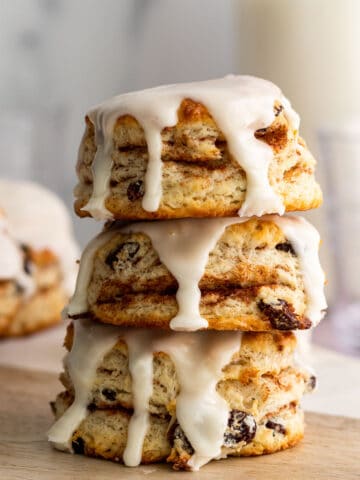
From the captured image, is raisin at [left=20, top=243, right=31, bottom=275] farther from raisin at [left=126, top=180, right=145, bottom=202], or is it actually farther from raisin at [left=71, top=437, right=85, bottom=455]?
raisin at [left=126, top=180, right=145, bottom=202]

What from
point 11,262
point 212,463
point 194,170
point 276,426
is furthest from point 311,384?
point 11,262

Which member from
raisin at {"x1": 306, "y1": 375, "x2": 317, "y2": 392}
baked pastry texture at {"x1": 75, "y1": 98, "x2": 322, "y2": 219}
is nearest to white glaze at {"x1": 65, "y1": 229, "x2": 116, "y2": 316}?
baked pastry texture at {"x1": 75, "y1": 98, "x2": 322, "y2": 219}

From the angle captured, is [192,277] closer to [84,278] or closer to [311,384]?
[84,278]

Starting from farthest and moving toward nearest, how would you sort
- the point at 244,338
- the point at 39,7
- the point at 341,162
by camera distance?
the point at 39,7, the point at 341,162, the point at 244,338

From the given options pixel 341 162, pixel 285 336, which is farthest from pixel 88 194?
pixel 341 162

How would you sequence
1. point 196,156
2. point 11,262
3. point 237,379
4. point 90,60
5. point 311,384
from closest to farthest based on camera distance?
point 196,156 → point 237,379 → point 311,384 → point 11,262 → point 90,60

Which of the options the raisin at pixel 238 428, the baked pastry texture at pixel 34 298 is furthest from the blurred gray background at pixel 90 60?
the raisin at pixel 238 428

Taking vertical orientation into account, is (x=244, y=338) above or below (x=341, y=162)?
below

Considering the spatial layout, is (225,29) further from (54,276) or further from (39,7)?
(54,276)
